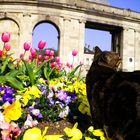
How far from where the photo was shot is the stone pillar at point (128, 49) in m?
37.4

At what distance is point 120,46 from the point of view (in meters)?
37.7

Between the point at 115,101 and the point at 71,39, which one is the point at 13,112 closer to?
the point at 115,101

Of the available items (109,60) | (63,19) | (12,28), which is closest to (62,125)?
(109,60)

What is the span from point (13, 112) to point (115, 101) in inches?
27.2

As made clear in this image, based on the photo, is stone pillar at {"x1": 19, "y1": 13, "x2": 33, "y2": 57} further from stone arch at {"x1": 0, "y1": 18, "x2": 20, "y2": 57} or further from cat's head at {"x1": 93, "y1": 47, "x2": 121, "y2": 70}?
cat's head at {"x1": 93, "y1": 47, "x2": 121, "y2": 70}

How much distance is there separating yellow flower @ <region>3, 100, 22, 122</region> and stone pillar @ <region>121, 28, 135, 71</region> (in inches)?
1403

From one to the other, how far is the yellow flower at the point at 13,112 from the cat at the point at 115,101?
2.17ft

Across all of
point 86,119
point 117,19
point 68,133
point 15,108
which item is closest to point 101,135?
point 68,133

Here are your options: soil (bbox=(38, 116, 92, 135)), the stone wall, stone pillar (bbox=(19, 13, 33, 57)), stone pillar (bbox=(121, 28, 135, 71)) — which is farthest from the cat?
stone pillar (bbox=(121, 28, 135, 71))

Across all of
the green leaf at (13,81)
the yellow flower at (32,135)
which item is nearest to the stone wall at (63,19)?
the green leaf at (13,81)

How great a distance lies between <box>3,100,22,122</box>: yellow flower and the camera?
80.1 inches

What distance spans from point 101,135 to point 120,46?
1414 inches

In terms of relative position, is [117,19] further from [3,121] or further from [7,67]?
[3,121]

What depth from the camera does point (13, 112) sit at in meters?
2.07
